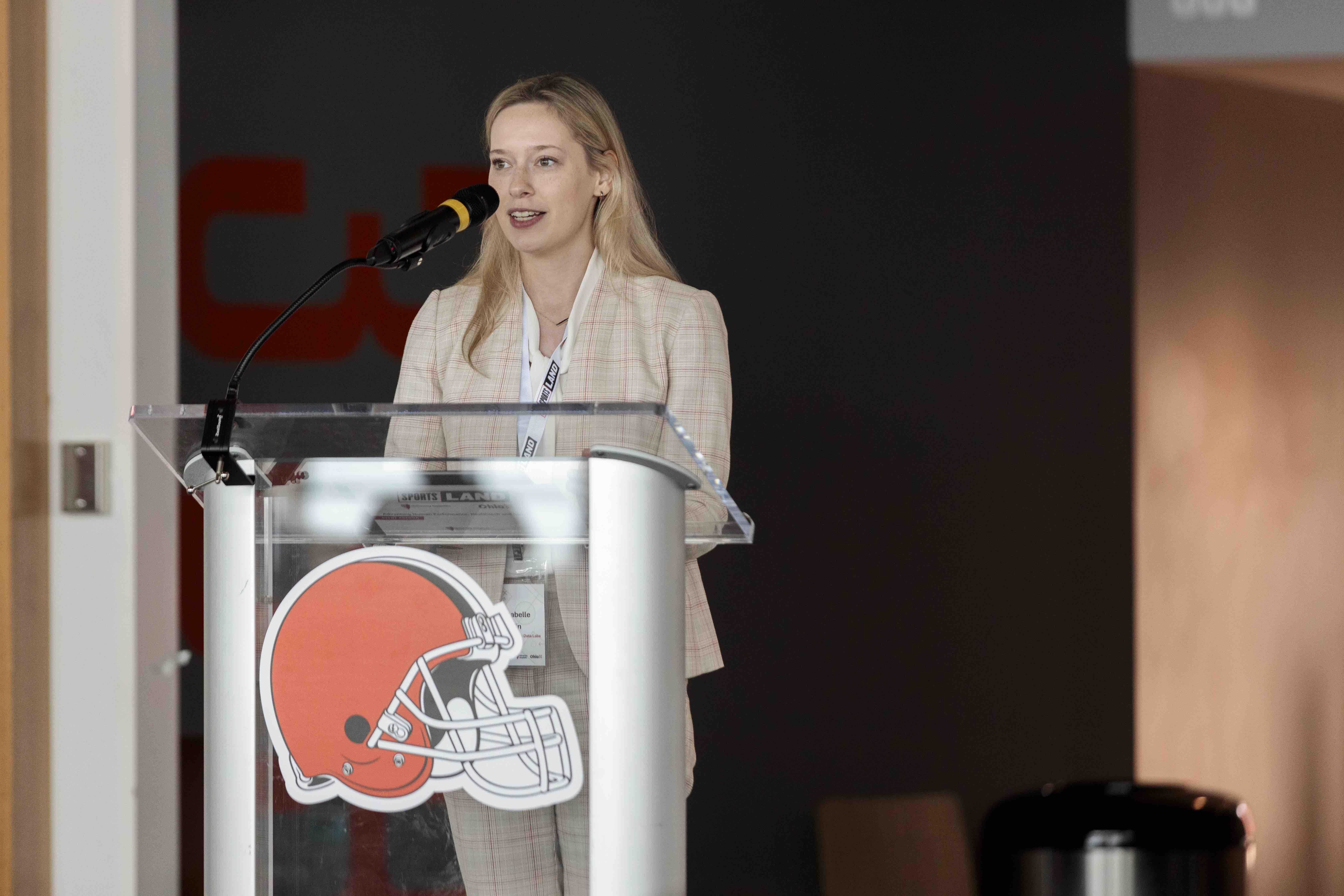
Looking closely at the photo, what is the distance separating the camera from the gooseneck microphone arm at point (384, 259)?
1154mm

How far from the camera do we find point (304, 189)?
2.59 meters

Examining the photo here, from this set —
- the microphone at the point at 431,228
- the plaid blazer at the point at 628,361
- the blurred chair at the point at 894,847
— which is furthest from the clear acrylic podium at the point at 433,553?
the blurred chair at the point at 894,847

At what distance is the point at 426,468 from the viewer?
1.17 metres

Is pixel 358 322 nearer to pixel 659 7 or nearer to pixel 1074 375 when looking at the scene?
pixel 659 7

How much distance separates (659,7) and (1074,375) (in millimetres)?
1249

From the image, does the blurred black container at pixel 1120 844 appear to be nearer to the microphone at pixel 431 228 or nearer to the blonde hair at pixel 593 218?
the blonde hair at pixel 593 218

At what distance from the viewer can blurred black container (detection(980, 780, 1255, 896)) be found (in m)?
2.44

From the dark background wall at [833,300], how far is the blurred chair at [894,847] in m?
0.05

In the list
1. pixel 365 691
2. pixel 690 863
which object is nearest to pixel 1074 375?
pixel 690 863

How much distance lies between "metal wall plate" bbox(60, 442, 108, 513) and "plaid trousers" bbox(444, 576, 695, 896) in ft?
5.42

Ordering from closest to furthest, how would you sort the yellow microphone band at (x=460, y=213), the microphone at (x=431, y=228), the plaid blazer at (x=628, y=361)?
the microphone at (x=431, y=228) < the yellow microphone band at (x=460, y=213) < the plaid blazer at (x=628, y=361)

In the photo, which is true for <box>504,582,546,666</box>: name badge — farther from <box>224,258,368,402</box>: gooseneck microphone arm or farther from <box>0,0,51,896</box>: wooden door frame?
<box>0,0,51,896</box>: wooden door frame

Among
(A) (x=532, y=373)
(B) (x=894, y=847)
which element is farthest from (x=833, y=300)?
(B) (x=894, y=847)

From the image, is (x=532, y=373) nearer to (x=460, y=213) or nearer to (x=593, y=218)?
(x=593, y=218)
